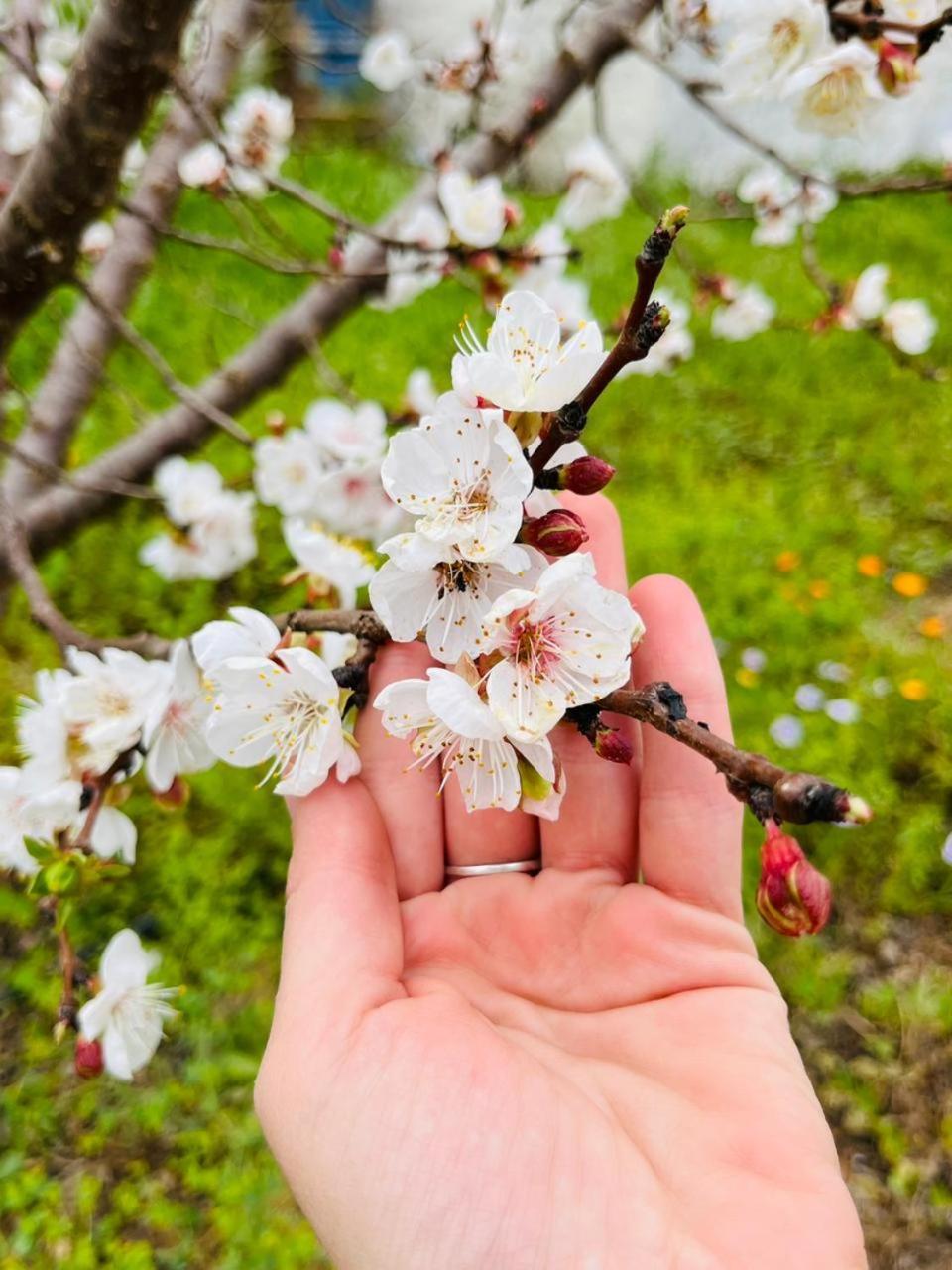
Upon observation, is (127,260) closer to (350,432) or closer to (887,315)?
(350,432)

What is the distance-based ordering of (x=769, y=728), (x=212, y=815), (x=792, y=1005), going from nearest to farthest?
(x=792, y=1005) < (x=212, y=815) < (x=769, y=728)

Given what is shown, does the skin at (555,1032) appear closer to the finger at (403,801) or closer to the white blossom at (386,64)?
the finger at (403,801)

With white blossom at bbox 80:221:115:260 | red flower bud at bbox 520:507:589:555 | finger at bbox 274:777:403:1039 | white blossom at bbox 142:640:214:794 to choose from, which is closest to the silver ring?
finger at bbox 274:777:403:1039

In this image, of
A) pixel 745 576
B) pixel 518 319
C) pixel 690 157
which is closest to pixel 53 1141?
pixel 518 319

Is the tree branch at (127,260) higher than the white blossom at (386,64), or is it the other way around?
the white blossom at (386,64)

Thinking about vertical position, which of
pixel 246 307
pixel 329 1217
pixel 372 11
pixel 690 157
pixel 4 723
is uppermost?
pixel 372 11

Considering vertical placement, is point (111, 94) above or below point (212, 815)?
above

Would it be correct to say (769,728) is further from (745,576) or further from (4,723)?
(4,723)

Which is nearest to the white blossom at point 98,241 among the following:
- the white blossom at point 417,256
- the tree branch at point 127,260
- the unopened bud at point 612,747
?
the tree branch at point 127,260
